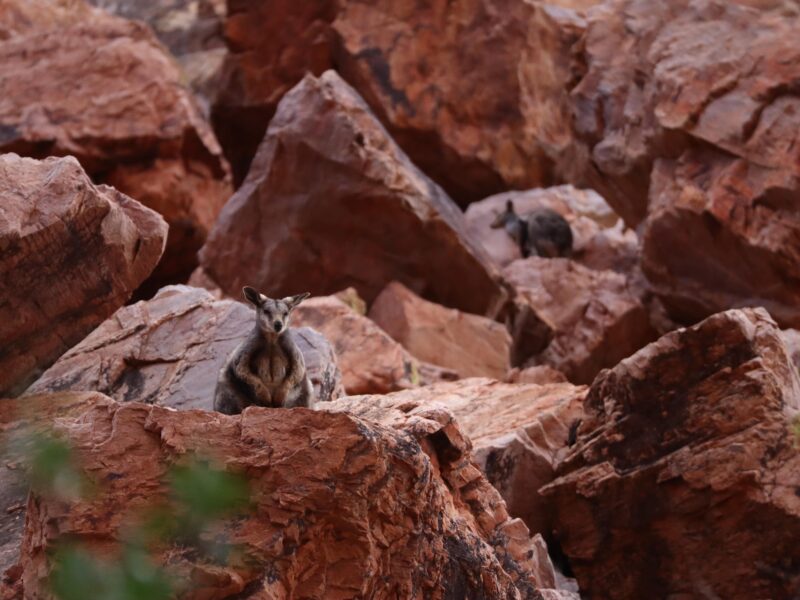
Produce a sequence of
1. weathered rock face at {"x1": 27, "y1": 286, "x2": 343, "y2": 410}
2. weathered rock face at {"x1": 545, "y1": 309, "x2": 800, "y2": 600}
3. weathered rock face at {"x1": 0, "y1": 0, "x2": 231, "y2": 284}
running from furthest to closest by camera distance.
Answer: weathered rock face at {"x1": 0, "y1": 0, "x2": 231, "y2": 284}
weathered rock face at {"x1": 27, "y1": 286, "x2": 343, "y2": 410}
weathered rock face at {"x1": 545, "y1": 309, "x2": 800, "y2": 600}

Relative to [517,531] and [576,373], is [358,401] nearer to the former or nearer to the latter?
[517,531]

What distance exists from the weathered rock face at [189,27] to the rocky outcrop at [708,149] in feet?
33.4

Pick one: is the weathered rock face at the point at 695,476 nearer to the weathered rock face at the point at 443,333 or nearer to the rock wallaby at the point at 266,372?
the rock wallaby at the point at 266,372

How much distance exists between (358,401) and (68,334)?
77.6 inches

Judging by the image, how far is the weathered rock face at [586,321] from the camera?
14.9 meters

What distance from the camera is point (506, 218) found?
20406 mm

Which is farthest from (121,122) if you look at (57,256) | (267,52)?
(57,256)

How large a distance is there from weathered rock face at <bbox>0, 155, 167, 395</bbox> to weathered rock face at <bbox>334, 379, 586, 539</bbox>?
5.37 ft

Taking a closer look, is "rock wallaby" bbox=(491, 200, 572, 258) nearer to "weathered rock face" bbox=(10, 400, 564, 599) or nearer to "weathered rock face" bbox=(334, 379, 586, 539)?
"weathered rock face" bbox=(334, 379, 586, 539)

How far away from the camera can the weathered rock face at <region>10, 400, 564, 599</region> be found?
14.8 ft

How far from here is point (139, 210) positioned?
24.6 ft

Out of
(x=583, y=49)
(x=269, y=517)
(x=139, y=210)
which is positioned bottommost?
(x=583, y=49)

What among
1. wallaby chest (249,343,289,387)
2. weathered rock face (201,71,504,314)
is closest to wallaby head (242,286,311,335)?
wallaby chest (249,343,289,387)

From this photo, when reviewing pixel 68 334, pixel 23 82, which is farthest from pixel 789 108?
pixel 23 82
